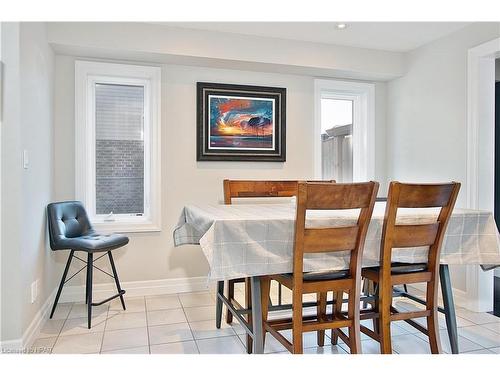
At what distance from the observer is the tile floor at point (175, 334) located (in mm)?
2330

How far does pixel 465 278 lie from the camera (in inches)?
125

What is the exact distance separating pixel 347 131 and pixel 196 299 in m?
2.46

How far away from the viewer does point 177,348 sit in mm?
2342

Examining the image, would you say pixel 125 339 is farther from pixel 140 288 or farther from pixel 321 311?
pixel 321 311

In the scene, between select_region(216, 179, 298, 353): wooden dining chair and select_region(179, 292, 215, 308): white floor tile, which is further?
select_region(179, 292, 215, 308): white floor tile

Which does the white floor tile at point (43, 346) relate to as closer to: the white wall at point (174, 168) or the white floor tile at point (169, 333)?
the white floor tile at point (169, 333)

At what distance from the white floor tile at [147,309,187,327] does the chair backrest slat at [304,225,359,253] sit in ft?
4.81

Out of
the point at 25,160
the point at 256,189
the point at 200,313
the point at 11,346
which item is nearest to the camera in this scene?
the point at 11,346

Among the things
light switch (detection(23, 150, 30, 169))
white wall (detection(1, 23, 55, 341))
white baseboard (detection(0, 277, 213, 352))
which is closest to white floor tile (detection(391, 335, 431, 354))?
white baseboard (detection(0, 277, 213, 352))

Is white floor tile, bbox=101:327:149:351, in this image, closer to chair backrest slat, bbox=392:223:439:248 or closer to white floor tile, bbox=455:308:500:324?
chair backrest slat, bbox=392:223:439:248

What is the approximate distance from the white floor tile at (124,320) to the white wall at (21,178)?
501 millimetres

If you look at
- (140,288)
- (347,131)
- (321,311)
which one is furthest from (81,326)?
(347,131)

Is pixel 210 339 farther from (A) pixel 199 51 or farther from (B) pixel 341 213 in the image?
(A) pixel 199 51

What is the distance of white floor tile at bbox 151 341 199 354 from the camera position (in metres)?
2.29
